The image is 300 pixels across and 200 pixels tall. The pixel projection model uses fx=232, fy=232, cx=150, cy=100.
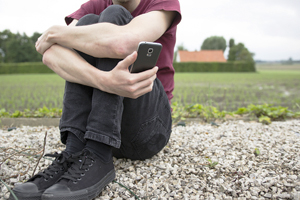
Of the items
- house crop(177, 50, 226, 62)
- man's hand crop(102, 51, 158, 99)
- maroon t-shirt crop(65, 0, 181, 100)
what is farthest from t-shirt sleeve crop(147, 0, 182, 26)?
house crop(177, 50, 226, 62)

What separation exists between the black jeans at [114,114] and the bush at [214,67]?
2290cm

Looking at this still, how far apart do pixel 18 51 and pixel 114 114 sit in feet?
149

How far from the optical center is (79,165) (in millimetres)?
1061

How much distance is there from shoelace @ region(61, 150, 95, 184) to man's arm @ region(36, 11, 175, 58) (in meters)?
0.47

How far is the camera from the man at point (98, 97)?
3.35 feet

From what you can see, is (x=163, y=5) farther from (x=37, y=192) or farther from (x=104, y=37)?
(x=37, y=192)

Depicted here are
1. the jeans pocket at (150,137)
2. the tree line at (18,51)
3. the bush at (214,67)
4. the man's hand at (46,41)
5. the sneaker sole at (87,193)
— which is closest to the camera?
the sneaker sole at (87,193)

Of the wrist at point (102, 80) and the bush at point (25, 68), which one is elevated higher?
the wrist at point (102, 80)

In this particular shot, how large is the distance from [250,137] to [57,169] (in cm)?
158

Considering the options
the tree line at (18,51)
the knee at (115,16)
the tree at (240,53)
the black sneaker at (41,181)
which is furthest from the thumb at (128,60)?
the tree line at (18,51)

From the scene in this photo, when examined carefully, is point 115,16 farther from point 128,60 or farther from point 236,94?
point 236,94

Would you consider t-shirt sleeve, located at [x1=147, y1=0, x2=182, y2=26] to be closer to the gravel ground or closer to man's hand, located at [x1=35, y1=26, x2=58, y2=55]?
man's hand, located at [x1=35, y1=26, x2=58, y2=55]

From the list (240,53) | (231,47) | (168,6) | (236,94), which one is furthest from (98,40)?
(231,47)

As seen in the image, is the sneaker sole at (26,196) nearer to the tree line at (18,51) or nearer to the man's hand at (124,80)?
the man's hand at (124,80)
